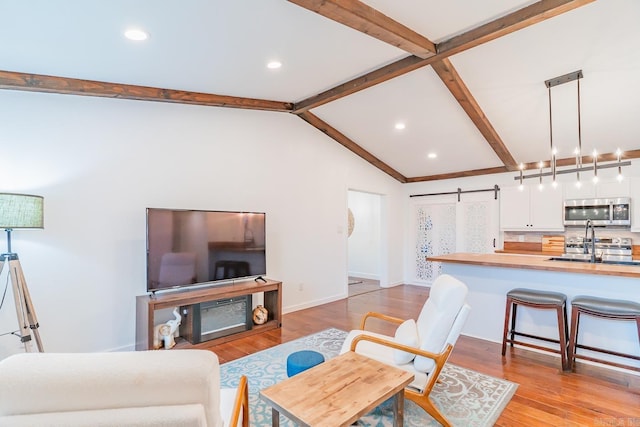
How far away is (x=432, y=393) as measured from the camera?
2.70 m

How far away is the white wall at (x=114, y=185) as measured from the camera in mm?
3107

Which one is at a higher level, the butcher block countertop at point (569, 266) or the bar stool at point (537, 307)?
the butcher block countertop at point (569, 266)

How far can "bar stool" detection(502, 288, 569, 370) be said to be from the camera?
10.2 ft

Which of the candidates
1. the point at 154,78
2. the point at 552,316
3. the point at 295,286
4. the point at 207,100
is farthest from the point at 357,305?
the point at 154,78

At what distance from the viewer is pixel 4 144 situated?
2971mm

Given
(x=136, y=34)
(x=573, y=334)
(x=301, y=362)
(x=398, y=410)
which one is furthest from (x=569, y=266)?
(x=136, y=34)

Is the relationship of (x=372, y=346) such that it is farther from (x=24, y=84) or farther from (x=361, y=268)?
(x=361, y=268)

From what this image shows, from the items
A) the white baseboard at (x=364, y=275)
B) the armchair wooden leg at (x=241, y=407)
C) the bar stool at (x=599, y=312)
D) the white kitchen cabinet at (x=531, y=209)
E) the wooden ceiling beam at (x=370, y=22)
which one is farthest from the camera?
the white baseboard at (x=364, y=275)

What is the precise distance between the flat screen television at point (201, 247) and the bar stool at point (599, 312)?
346 cm

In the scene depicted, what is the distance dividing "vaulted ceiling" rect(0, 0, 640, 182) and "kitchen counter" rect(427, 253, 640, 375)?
6.73 feet

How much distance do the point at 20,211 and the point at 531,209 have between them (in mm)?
6863

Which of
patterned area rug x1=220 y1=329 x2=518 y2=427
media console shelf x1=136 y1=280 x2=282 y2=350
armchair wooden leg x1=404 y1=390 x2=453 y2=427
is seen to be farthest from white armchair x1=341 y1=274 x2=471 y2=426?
media console shelf x1=136 y1=280 x2=282 y2=350

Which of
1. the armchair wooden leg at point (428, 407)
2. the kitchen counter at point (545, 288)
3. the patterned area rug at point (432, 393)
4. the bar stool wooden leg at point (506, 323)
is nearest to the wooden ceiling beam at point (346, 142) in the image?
the kitchen counter at point (545, 288)

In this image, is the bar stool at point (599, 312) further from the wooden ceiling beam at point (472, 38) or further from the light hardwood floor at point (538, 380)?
the wooden ceiling beam at point (472, 38)
